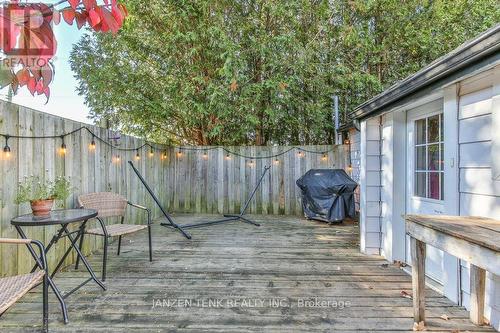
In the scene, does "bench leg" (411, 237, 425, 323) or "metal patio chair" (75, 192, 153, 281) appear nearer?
"bench leg" (411, 237, 425, 323)

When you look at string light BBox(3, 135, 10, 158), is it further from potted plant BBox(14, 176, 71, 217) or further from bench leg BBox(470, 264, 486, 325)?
bench leg BBox(470, 264, 486, 325)

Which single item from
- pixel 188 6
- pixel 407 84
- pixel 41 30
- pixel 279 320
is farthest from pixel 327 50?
pixel 41 30

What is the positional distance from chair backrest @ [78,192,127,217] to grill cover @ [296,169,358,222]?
3401 millimetres

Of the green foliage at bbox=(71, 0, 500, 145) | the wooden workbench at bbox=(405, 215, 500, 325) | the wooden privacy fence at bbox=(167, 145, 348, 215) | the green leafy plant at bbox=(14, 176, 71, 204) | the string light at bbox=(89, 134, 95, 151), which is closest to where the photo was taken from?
the wooden workbench at bbox=(405, 215, 500, 325)

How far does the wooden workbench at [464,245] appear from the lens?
1.37 metres

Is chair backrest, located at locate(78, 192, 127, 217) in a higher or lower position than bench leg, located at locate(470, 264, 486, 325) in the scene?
higher

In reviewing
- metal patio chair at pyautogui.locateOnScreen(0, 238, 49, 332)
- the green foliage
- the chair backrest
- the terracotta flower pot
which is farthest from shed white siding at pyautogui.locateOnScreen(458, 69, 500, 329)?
the green foliage

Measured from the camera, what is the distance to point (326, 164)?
6.22 meters

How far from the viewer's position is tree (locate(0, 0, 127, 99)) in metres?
0.75

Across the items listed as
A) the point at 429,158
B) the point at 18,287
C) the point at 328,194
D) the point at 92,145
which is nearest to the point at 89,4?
the point at 18,287

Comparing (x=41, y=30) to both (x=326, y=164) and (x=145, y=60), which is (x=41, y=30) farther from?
(x=145, y=60)

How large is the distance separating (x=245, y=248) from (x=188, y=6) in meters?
5.04

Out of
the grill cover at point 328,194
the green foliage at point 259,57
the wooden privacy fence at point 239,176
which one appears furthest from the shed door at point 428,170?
the green foliage at point 259,57

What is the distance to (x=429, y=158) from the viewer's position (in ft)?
9.21
